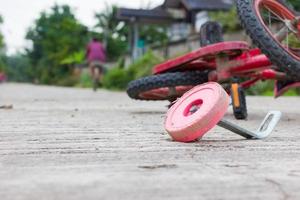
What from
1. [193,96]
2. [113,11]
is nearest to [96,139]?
[193,96]

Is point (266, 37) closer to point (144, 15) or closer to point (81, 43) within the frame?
point (144, 15)

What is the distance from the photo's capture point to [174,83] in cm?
476

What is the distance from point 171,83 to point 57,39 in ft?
139

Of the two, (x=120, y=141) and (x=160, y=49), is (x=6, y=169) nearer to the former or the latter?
(x=120, y=141)

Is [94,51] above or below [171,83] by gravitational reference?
above

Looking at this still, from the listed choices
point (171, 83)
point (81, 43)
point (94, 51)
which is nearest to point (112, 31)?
point (81, 43)

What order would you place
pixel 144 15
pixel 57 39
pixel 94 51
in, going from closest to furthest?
1. pixel 94 51
2. pixel 144 15
3. pixel 57 39

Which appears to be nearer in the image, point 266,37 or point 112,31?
point 266,37

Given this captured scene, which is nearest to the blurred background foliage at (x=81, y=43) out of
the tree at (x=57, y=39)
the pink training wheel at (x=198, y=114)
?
the tree at (x=57, y=39)

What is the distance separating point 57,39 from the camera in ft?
152

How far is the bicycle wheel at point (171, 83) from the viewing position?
476 centimetres

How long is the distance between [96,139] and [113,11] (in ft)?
121

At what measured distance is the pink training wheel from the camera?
2697 mm

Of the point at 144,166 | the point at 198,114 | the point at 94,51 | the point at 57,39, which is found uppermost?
the point at 57,39
